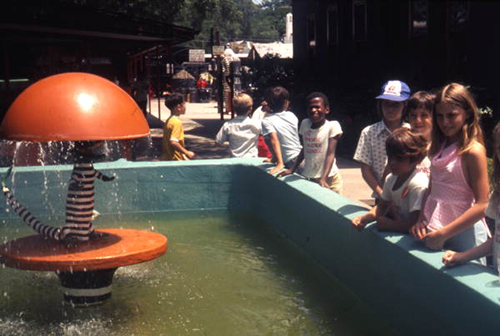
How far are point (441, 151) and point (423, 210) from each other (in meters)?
0.41

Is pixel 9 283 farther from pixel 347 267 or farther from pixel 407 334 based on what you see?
pixel 407 334

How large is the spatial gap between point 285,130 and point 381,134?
2507 millimetres

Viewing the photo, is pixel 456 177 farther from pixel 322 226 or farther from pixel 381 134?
pixel 322 226

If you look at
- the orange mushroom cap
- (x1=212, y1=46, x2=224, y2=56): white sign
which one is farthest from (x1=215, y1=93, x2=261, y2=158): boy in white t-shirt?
(x1=212, y1=46, x2=224, y2=56): white sign

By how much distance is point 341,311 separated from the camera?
6203mm

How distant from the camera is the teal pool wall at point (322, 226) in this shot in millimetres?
4438

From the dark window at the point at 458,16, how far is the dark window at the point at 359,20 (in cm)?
447

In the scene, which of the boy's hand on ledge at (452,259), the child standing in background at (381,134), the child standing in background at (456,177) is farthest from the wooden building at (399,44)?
the boy's hand on ledge at (452,259)

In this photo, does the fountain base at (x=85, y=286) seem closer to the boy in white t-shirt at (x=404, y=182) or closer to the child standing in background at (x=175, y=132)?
the boy in white t-shirt at (x=404, y=182)

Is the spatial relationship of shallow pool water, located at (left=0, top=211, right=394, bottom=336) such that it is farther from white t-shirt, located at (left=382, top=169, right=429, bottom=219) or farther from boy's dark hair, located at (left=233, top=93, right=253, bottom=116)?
boy's dark hair, located at (left=233, top=93, right=253, bottom=116)

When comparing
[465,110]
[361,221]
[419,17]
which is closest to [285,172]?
[361,221]

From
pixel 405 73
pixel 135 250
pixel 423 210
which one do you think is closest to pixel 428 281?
pixel 423 210

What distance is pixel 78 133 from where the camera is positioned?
5789mm

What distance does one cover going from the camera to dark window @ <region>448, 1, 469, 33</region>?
15009 millimetres
